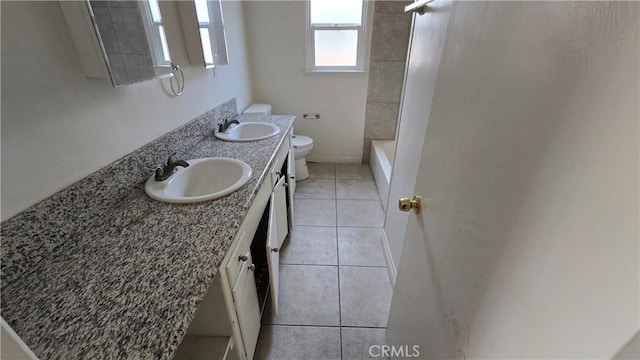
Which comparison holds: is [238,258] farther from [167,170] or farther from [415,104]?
[415,104]

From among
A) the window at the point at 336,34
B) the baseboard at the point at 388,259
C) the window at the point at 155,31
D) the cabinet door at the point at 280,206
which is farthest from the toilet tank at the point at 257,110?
the baseboard at the point at 388,259

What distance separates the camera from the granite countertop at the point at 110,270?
1.91 feet

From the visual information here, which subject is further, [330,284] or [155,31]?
[330,284]

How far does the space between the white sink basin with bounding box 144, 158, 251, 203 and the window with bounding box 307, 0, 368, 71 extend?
1999mm

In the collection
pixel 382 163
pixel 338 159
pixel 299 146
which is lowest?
pixel 338 159

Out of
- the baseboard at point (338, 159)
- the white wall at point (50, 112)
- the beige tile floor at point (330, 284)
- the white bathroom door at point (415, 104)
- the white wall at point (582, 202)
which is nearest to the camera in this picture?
the white wall at point (582, 202)

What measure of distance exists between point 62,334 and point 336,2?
3.12m

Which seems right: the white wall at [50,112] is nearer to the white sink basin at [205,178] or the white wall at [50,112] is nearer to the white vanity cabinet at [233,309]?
the white sink basin at [205,178]

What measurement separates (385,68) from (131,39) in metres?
2.39

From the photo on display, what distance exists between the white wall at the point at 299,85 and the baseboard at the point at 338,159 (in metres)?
0.01

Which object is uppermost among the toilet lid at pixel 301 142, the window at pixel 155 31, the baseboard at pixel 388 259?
the window at pixel 155 31

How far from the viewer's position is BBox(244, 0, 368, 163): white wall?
276 cm

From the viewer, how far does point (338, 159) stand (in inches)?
135

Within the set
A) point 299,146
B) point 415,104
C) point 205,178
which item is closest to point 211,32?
point 205,178
